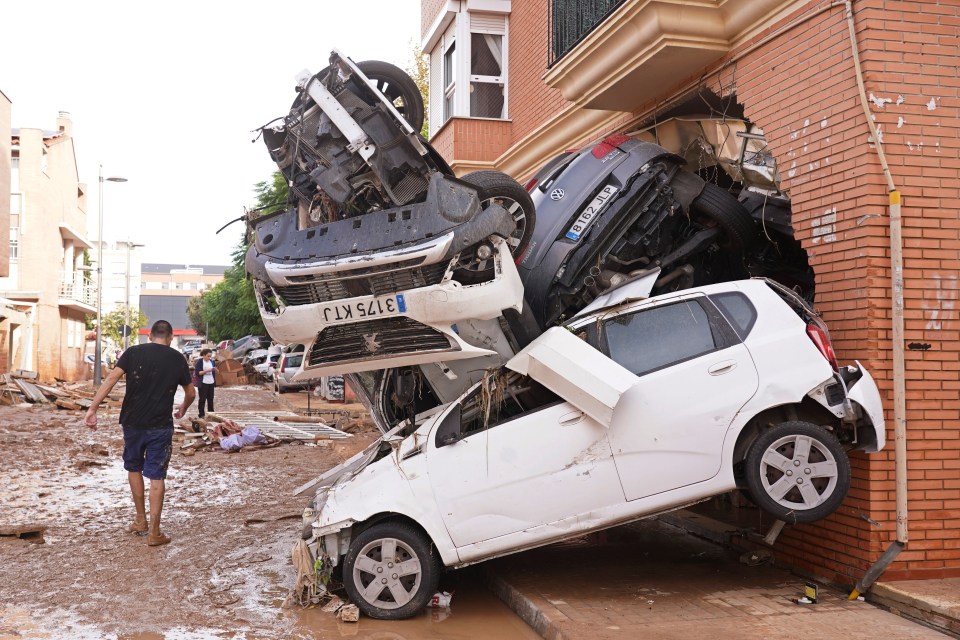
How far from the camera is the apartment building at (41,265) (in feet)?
133

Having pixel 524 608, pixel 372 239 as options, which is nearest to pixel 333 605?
pixel 524 608

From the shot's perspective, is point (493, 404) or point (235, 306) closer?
point (493, 404)

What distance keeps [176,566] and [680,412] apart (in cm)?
438

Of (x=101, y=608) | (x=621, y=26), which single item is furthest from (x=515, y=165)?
(x=101, y=608)

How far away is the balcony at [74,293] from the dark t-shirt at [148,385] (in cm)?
4216

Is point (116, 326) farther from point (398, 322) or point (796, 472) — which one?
point (796, 472)

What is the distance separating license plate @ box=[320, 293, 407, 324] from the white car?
2.73ft

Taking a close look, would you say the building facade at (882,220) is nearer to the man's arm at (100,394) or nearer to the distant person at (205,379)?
the man's arm at (100,394)

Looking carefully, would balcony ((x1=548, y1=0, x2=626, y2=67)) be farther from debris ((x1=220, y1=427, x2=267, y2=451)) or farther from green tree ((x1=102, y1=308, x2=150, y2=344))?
green tree ((x1=102, y1=308, x2=150, y2=344))

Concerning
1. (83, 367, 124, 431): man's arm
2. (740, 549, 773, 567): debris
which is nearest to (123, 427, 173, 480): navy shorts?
(83, 367, 124, 431): man's arm

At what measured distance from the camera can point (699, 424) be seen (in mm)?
5355

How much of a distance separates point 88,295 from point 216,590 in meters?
55.3

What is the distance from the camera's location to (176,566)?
711 centimetres

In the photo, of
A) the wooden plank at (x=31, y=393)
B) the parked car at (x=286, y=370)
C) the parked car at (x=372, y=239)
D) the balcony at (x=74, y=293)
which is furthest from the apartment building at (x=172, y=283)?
the parked car at (x=372, y=239)
